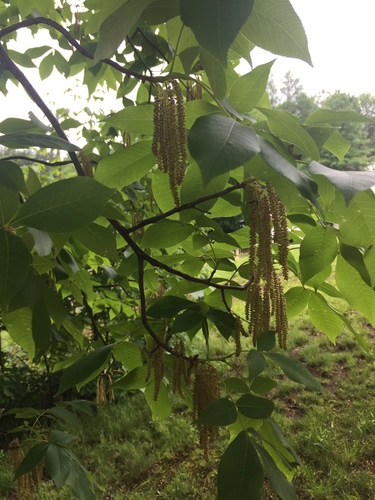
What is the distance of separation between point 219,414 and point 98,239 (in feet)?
1.38

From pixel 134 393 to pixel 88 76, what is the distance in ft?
9.35

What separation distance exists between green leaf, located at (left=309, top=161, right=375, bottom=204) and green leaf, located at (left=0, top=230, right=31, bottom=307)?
40 cm

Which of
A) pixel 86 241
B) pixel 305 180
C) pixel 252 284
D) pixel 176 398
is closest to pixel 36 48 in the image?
pixel 86 241

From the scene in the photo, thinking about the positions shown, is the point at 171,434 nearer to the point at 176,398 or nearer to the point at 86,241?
the point at 176,398

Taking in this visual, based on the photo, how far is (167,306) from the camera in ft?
3.08

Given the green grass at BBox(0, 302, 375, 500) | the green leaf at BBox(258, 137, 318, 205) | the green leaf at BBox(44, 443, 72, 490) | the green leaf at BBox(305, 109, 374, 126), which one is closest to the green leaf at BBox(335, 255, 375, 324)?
the green leaf at BBox(305, 109, 374, 126)

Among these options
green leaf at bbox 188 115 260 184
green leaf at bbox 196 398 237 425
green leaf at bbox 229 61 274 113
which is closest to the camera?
green leaf at bbox 188 115 260 184

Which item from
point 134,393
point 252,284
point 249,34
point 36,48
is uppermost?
point 36,48

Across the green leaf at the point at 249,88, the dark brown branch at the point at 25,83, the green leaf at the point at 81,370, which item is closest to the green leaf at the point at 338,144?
the green leaf at the point at 249,88

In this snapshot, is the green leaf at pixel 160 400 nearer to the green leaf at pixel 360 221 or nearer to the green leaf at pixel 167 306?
the green leaf at pixel 167 306

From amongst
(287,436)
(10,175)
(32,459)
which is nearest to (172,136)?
(10,175)

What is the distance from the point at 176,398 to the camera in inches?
129

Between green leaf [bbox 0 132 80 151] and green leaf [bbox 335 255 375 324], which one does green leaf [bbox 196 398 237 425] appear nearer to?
green leaf [bbox 335 255 375 324]

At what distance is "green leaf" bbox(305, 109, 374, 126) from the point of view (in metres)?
0.62
